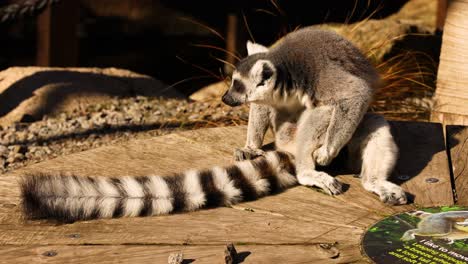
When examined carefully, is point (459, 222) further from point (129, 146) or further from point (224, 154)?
point (129, 146)

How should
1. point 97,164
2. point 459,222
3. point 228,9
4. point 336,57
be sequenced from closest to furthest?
1. point 459,222
2. point 97,164
3. point 336,57
4. point 228,9

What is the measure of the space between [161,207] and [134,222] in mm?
139

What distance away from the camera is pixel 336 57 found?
375cm

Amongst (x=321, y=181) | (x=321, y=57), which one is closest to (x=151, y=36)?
(x=321, y=57)

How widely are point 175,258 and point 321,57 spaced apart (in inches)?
63.2

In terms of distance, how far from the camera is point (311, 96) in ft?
12.2

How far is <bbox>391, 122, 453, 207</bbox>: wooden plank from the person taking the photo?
3.34m

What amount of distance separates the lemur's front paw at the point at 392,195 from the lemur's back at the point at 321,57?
2.30 feet

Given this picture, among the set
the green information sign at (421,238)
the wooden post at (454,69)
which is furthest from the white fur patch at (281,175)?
the wooden post at (454,69)

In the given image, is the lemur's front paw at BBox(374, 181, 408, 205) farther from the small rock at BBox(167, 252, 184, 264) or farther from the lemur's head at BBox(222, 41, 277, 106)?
the small rock at BBox(167, 252, 184, 264)

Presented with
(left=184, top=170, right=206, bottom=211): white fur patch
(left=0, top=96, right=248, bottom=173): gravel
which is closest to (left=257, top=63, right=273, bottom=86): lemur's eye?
(left=184, top=170, right=206, bottom=211): white fur patch

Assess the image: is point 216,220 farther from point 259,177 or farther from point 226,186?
point 259,177

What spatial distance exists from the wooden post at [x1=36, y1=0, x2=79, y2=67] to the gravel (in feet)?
3.96

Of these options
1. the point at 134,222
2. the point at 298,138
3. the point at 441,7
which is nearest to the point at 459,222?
the point at 298,138
